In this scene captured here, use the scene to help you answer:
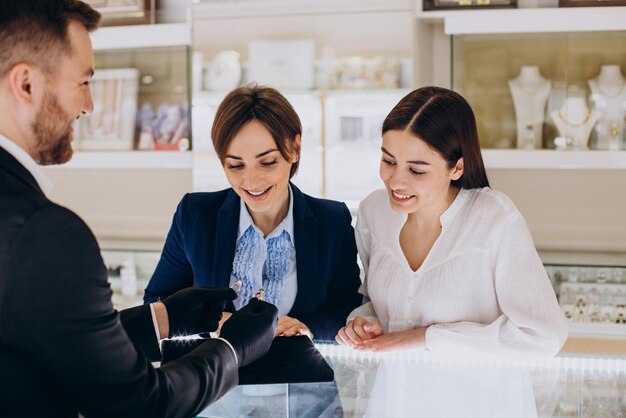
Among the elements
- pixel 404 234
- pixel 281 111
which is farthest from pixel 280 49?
pixel 404 234

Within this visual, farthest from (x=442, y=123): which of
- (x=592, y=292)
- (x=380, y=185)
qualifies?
(x=592, y=292)

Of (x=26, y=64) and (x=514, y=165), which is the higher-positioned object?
(x=26, y=64)

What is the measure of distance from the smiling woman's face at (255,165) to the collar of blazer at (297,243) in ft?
0.32

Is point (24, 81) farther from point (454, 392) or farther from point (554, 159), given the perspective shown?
point (554, 159)

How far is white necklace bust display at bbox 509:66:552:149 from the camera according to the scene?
3.86 meters

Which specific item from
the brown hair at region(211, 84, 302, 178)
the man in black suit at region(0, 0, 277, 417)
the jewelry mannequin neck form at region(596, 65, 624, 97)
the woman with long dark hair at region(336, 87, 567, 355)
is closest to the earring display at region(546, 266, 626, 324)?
the jewelry mannequin neck form at region(596, 65, 624, 97)

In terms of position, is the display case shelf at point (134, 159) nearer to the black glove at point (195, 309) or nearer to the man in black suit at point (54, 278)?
the black glove at point (195, 309)

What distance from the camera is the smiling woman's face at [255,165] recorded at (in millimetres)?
2277

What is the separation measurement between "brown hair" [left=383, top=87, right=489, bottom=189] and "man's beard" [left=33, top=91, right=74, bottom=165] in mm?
986

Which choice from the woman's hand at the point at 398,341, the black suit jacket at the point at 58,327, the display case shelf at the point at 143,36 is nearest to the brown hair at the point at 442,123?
the woman's hand at the point at 398,341

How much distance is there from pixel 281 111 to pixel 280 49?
1.64 meters

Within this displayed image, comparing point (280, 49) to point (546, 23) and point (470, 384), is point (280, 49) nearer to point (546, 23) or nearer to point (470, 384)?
point (546, 23)

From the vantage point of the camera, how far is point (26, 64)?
3.99ft

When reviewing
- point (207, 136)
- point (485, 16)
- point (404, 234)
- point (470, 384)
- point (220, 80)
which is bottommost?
point (470, 384)
